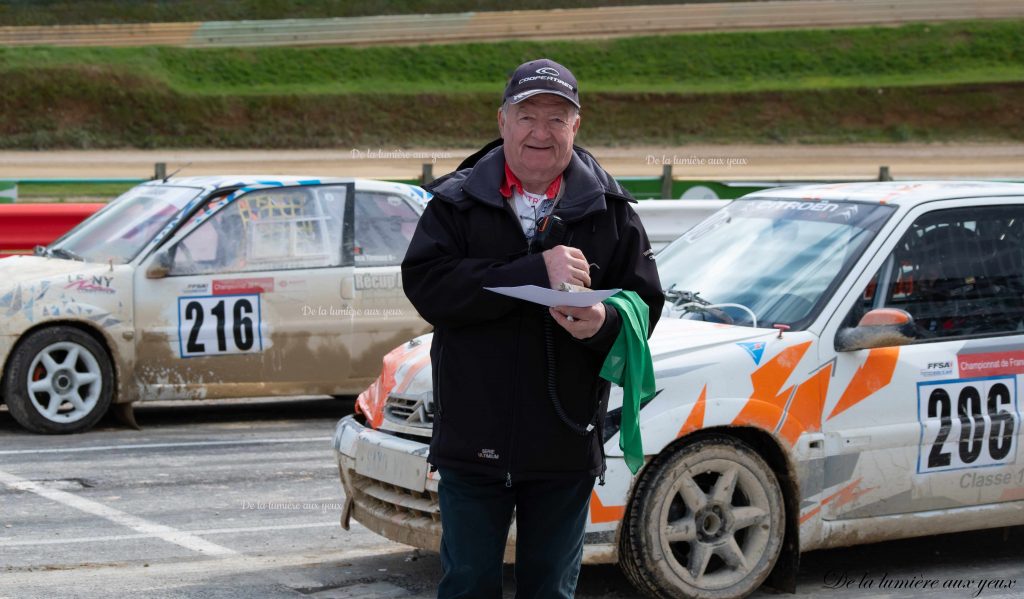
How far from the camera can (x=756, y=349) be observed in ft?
18.3

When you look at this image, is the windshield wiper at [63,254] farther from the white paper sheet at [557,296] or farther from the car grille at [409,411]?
the white paper sheet at [557,296]

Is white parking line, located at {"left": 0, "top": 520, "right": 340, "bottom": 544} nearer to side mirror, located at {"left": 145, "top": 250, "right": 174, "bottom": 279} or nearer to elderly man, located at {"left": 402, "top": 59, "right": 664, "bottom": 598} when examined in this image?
side mirror, located at {"left": 145, "top": 250, "right": 174, "bottom": 279}

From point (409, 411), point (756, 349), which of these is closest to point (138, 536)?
point (409, 411)

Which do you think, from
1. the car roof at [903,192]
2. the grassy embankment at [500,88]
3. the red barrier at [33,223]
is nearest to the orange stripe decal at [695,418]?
the car roof at [903,192]

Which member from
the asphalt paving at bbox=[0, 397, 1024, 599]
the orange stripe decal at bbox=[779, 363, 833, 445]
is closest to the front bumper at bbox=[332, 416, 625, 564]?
the asphalt paving at bbox=[0, 397, 1024, 599]

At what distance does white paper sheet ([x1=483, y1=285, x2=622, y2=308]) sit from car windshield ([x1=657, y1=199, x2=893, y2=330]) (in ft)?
8.01

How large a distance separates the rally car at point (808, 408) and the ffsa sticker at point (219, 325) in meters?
3.70

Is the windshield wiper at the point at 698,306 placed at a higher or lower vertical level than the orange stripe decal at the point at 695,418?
higher

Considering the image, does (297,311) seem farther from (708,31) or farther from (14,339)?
(708,31)

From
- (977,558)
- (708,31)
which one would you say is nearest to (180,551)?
(977,558)

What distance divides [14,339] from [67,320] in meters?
0.35

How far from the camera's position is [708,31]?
59875 millimetres

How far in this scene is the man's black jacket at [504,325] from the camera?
12.0 feet

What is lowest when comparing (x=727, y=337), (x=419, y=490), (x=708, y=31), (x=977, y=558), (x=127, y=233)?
(x=977, y=558)
